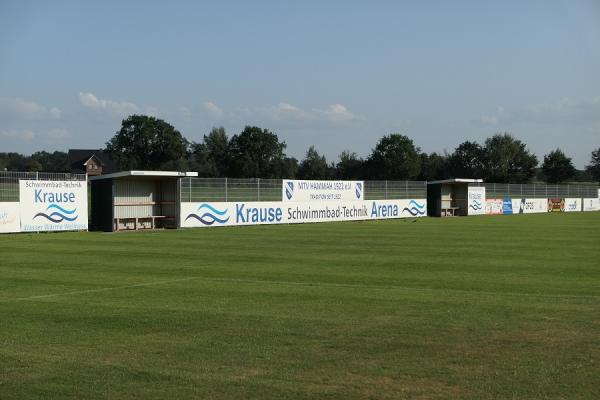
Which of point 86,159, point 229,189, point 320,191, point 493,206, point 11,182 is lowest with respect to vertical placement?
point 493,206

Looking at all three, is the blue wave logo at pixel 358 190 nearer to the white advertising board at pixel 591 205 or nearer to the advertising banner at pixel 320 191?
the advertising banner at pixel 320 191

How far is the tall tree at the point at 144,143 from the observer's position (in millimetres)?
104562

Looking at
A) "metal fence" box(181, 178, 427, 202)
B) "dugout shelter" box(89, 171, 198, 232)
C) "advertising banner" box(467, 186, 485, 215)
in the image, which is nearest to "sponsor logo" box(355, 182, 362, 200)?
"metal fence" box(181, 178, 427, 202)

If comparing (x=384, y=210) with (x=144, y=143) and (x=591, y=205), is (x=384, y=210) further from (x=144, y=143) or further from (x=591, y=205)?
(x=144, y=143)

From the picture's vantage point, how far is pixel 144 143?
105125 mm

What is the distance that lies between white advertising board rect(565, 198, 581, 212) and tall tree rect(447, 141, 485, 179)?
101 ft

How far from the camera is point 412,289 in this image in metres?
14.1

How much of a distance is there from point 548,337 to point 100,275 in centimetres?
1104

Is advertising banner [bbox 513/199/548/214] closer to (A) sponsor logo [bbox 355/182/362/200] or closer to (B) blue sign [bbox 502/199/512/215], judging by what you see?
(B) blue sign [bbox 502/199/512/215]

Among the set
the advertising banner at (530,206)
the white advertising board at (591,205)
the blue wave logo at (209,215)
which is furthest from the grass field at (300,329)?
the white advertising board at (591,205)

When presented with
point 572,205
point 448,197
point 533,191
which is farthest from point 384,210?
point 572,205

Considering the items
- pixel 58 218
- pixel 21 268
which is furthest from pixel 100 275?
pixel 58 218

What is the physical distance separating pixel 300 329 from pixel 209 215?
1369 inches

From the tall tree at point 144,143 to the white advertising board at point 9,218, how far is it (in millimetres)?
70782
